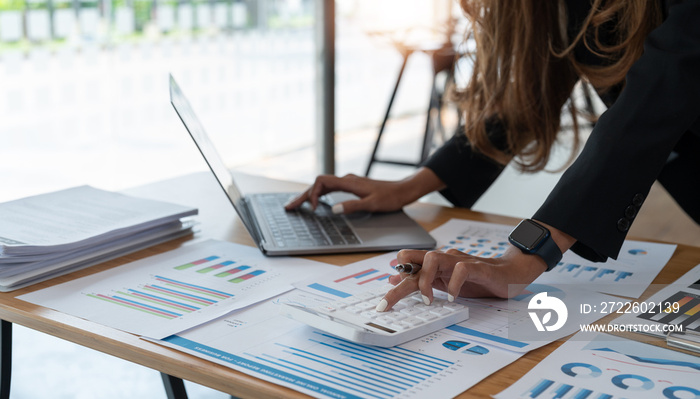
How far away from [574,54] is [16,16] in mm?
2490

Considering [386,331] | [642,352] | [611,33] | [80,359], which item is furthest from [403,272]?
[80,359]

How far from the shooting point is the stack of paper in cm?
94

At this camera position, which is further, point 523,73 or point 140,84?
point 140,84

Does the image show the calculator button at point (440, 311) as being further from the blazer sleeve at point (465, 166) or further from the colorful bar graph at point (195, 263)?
the blazer sleeve at point (465, 166)

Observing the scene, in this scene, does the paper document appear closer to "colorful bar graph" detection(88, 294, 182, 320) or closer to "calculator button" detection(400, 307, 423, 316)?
"calculator button" detection(400, 307, 423, 316)

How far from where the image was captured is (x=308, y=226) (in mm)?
1196

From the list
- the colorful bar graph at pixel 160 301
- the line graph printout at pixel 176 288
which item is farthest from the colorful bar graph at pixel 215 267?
the colorful bar graph at pixel 160 301

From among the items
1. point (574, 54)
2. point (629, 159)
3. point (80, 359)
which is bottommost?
point (80, 359)

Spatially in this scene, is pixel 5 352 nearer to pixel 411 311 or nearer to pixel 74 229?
pixel 74 229

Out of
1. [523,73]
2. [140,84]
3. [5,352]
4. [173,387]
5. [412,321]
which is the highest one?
[523,73]

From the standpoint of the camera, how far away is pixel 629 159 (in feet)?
2.95

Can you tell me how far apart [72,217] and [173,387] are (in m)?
0.40

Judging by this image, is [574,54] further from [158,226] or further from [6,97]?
[6,97]

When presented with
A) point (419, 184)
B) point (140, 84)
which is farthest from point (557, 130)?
point (140, 84)
